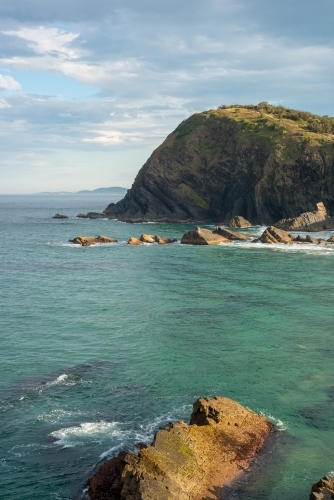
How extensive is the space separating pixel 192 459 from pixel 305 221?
86580mm

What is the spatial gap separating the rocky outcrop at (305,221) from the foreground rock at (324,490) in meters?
86.4

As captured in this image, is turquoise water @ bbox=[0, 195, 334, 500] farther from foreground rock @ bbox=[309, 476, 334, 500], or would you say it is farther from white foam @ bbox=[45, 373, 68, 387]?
foreground rock @ bbox=[309, 476, 334, 500]

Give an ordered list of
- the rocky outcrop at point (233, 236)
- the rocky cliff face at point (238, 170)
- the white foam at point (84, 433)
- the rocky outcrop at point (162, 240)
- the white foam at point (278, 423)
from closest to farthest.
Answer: the white foam at point (84, 433), the white foam at point (278, 423), the rocky outcrop at point (162, 240), the rocky outcrop at point (233, 236), the rocky cliff face at point (238, 170)

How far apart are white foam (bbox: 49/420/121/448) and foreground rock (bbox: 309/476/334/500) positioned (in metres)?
9.53

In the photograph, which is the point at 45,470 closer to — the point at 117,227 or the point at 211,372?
the point at 211,372

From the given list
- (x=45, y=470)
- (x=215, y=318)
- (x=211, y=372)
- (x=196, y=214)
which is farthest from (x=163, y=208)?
(x=45, y=470)

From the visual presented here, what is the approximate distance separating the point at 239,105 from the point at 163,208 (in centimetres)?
4709

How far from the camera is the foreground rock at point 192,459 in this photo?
59.0 feet

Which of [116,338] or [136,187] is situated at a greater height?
[136,187]

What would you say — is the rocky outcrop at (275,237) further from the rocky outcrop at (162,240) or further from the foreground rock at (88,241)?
the foreground rock at (88,241)

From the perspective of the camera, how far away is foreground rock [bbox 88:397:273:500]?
18.0 meters

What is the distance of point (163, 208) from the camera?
5448 inches

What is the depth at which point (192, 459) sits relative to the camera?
20281 mm

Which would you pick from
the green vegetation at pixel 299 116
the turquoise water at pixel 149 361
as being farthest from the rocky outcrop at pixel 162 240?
the green vegetation at pixel 299 116
